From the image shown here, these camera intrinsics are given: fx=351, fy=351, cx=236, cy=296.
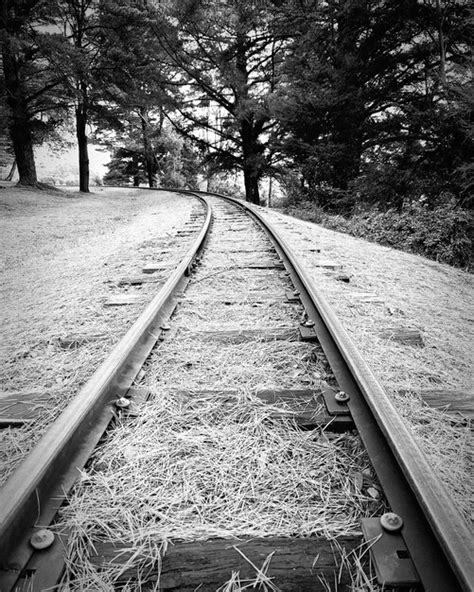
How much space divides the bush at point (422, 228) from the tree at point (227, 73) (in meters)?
8.56

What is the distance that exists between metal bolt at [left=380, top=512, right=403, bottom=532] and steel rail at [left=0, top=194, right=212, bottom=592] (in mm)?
1051

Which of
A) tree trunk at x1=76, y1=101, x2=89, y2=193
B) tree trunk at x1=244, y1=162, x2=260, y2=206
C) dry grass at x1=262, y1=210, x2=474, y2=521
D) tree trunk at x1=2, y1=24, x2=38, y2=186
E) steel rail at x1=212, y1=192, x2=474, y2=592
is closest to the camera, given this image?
steel rail at x1=212, y1=192, x2=474, y2=592

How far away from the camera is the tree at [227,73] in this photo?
15.8m

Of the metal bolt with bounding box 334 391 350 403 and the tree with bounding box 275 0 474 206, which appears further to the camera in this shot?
the tree with bounding box 275 0 474 206

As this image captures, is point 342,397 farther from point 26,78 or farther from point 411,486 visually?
point 26,78

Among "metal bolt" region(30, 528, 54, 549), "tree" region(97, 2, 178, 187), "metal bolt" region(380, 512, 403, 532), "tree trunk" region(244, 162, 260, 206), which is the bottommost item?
"metal bolt" region(30, 528, 54, 549)

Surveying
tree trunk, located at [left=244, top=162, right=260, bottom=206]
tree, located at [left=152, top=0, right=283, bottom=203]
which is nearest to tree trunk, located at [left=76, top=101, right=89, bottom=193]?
tree, located at [left=152, top=0, right=283, bottom=203]

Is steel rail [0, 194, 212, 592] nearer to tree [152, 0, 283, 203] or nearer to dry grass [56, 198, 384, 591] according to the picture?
dry grass [56, 198, 384, 591]

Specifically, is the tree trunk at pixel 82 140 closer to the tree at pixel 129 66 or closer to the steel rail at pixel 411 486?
the tree at pixel 129 66

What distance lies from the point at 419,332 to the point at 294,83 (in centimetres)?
1067

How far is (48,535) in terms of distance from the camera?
41.8 inches

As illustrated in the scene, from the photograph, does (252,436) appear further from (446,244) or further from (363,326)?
(446,244)

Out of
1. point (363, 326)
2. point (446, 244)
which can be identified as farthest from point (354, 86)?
point (363, 326)

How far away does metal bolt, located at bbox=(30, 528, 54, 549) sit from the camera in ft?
3.38
